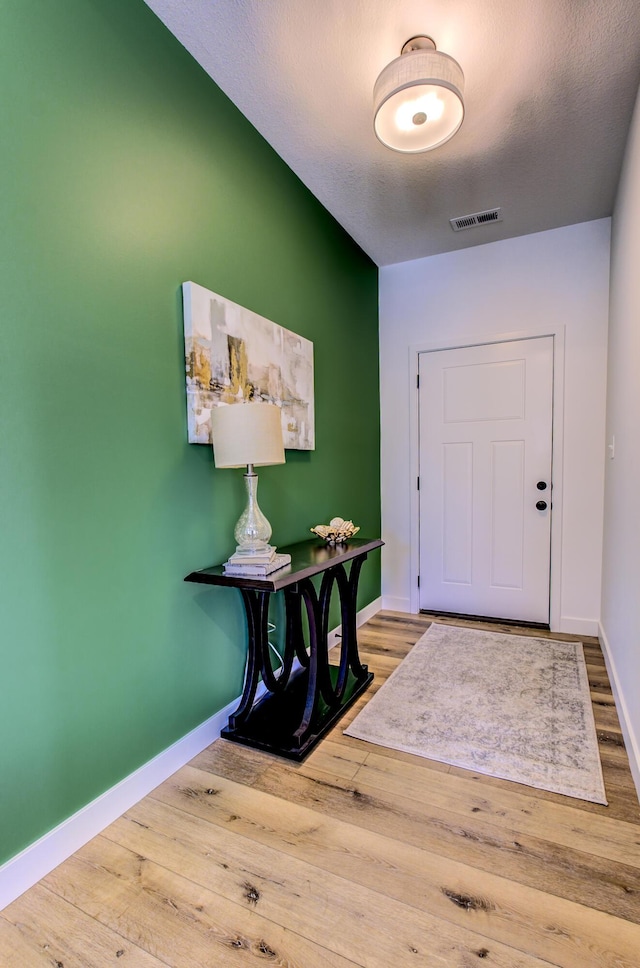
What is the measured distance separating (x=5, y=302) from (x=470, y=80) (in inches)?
79.1

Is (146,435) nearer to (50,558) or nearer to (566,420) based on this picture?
(50,558)

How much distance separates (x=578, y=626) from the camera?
310 cm

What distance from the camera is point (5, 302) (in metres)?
1.21

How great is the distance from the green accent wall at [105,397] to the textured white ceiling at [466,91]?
21 cm

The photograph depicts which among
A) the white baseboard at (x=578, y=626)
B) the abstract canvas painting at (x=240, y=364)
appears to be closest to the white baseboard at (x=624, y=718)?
the white baseboard at (x=578, y=626)

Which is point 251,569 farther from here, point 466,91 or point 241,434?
point 466,91

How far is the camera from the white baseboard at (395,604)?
3621 mm

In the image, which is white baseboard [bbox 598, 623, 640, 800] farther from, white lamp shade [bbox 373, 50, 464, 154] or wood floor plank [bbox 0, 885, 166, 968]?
white lamp shade [bbox 373, 50, 464, 154]

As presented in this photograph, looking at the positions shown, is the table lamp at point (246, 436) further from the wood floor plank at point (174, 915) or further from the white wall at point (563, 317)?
the white wall at point (563, 317)

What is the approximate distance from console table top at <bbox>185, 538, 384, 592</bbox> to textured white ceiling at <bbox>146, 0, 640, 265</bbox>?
197 centimetres

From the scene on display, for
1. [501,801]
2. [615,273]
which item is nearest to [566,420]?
[615,273]

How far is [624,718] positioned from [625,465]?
1069 millimetres

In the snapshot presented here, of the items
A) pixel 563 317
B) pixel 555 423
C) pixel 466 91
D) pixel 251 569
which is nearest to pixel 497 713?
pixel 251 569

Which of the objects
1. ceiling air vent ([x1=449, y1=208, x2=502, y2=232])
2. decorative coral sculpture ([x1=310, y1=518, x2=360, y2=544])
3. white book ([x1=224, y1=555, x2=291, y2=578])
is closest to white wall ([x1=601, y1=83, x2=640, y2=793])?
ceiling air vent ([x1=449, y1=208, x2=502, y2=232])
